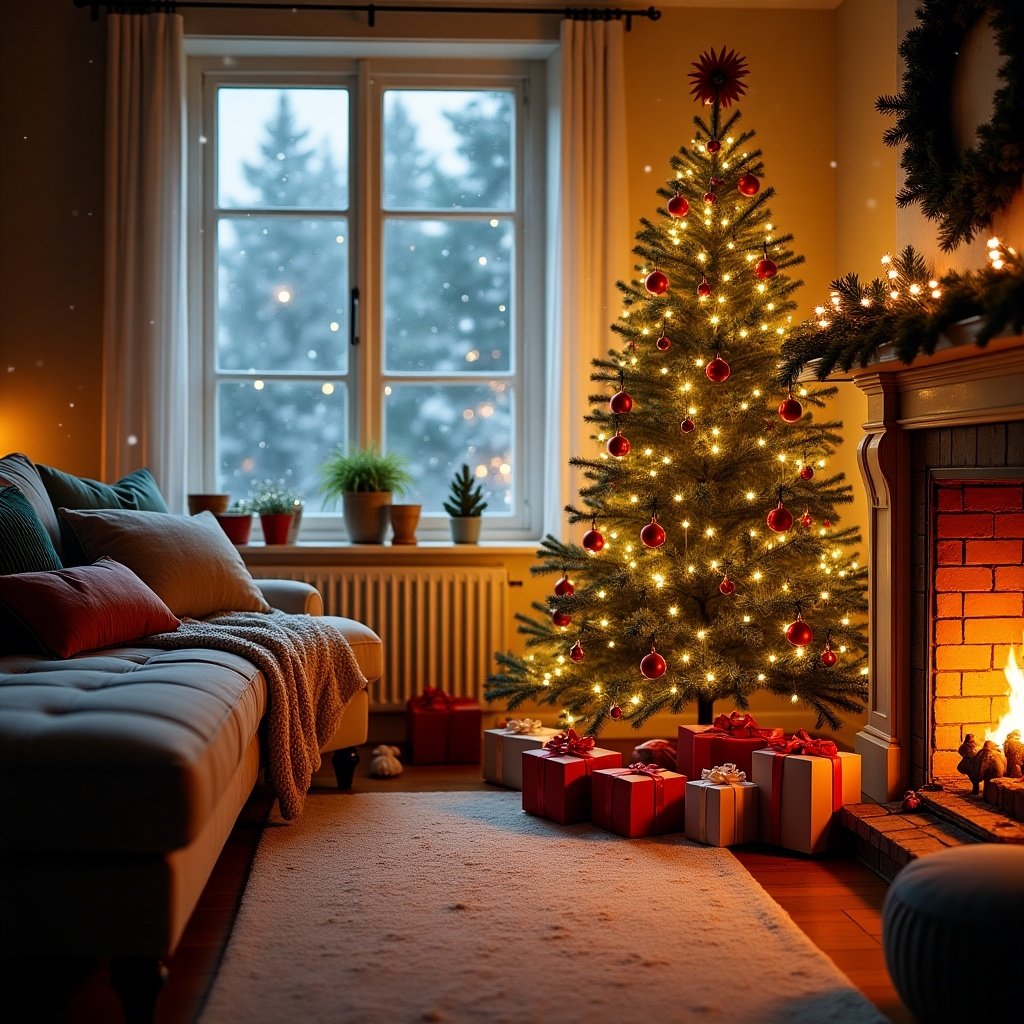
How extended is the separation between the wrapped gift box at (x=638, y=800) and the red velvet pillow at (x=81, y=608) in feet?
4.17

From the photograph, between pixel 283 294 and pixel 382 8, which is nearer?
pixel 382 8

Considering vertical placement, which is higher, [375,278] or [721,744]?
[375,278]

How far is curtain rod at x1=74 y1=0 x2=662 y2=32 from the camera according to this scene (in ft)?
14.0

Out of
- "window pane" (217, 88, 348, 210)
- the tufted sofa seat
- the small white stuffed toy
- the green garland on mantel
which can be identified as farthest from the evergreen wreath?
"window pane" (217, 88, 348, 210)

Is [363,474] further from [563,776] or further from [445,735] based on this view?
[563,776]

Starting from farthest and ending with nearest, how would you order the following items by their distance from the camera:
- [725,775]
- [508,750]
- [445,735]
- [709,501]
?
[445,735] → [508,750] → [709,501] → [725,775]

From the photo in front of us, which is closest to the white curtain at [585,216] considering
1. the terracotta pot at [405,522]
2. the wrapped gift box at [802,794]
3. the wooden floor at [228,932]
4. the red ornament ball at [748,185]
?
the terracotta pot at [405,522]

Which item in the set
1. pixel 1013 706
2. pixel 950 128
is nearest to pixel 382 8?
pixel 950 128

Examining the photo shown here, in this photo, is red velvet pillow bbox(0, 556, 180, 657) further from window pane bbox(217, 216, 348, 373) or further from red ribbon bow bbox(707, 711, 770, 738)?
window pane bbox(217, 216, 348, 373)

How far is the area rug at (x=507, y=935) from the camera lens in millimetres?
1997

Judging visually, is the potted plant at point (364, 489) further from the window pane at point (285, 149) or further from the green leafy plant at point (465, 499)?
the window pane at point (285, 149)

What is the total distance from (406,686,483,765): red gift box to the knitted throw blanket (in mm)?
499

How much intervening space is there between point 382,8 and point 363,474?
1.81 meters

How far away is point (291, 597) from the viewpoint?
3686mm
